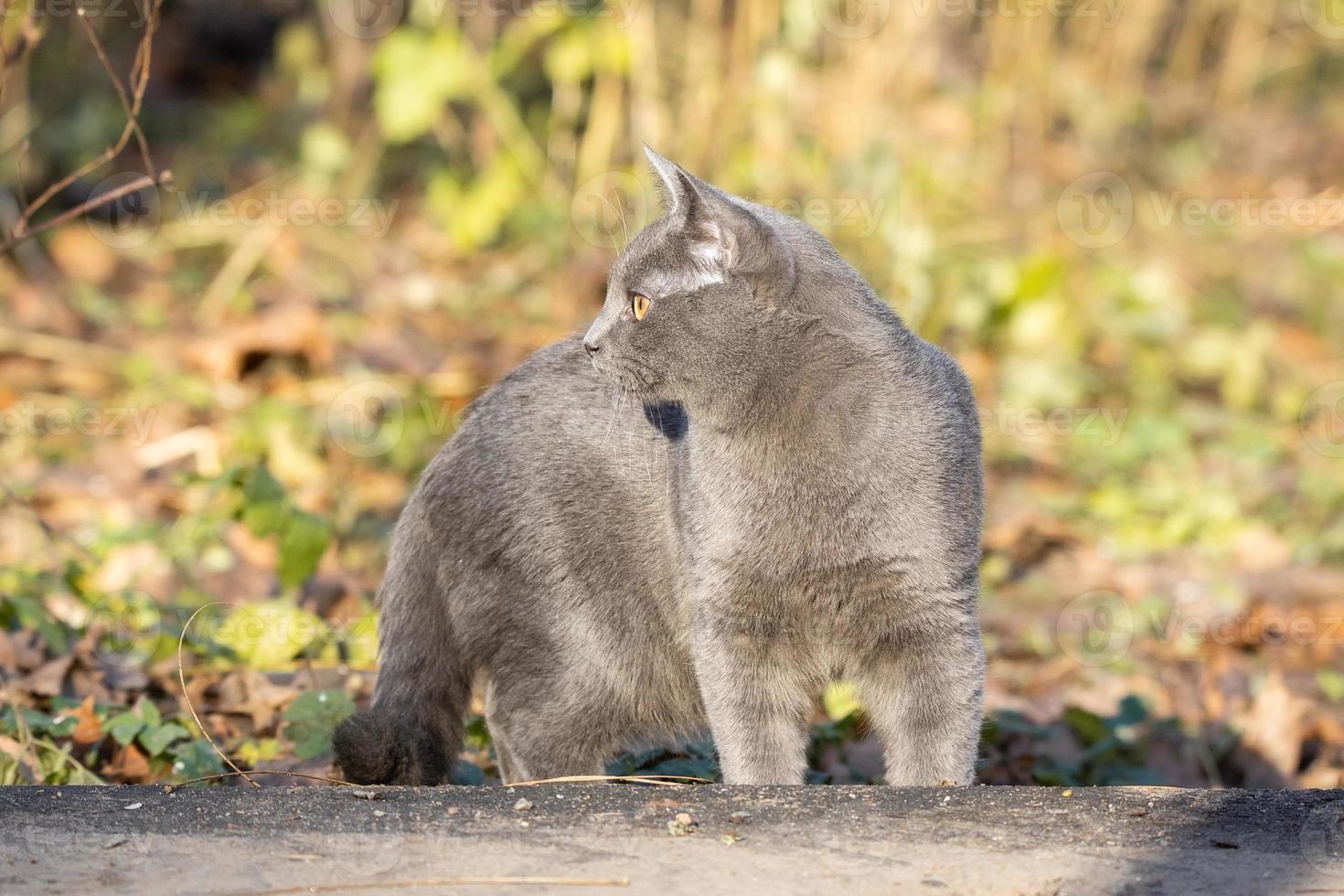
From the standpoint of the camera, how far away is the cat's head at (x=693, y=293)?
2.54m

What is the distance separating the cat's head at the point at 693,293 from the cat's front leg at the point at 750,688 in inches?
16.9

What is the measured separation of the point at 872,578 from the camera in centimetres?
256

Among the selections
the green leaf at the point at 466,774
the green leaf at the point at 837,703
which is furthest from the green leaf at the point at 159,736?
the green leaf at the point at 837,703

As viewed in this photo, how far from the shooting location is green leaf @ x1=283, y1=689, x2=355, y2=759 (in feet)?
10.0

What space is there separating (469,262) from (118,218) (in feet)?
5.43

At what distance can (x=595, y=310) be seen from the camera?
20.7ft

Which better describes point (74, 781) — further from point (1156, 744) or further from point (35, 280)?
point (35, 280)

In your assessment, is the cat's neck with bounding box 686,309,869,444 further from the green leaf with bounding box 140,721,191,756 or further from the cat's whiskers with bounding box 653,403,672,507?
the green leaf with bounding box 140,721,191,756

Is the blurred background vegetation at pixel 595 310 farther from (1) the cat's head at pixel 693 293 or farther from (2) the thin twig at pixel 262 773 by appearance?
(1) the cat's head at pixel 693 293

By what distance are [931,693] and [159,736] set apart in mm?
1534

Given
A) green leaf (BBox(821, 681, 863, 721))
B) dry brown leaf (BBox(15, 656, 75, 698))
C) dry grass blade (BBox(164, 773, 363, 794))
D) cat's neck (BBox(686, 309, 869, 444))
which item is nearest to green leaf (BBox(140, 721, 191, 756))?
dry grass blade (BBox(164, 773, 363, 794))

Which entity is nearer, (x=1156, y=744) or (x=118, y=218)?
(x=1156, y=744)

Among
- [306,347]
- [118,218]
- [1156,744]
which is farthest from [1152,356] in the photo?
[118,218]

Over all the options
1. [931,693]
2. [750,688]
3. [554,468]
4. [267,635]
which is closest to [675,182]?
[554,468]
